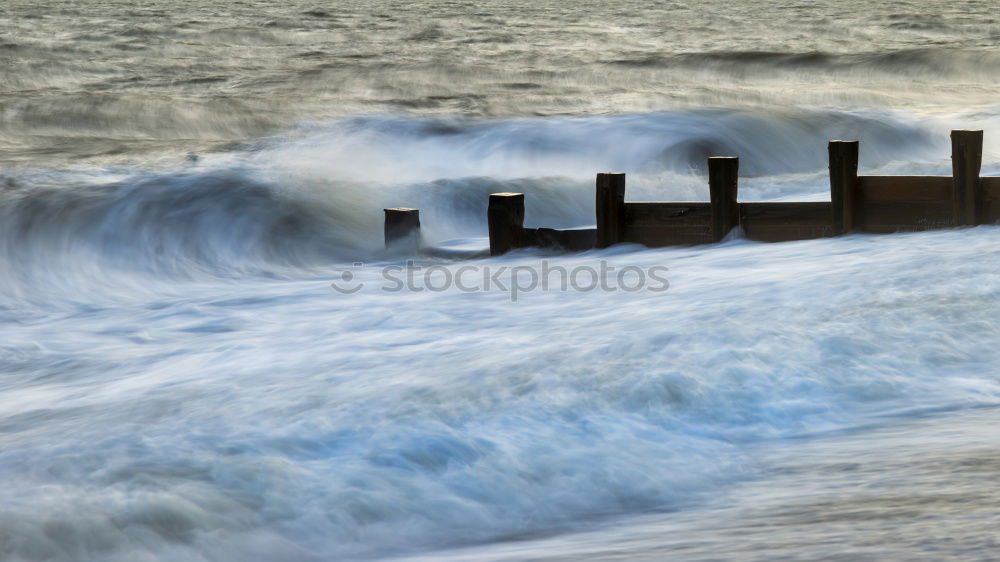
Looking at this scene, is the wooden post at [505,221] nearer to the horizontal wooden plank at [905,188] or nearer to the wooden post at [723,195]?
the wooden post at [723,195]

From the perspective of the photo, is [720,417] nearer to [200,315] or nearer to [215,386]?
[215,386]

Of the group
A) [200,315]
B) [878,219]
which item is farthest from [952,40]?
[200,315]

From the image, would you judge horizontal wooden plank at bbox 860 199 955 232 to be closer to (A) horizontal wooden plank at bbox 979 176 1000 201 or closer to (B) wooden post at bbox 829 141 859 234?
(B) wooden post at bbox 829 141 859 234

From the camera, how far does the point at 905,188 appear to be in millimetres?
7984

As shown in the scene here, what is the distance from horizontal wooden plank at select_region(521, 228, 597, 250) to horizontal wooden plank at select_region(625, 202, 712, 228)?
328mm

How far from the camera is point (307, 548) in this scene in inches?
155

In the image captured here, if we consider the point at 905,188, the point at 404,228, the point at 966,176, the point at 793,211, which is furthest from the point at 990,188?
the point at 404,228

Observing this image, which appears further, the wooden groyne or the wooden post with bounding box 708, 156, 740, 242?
the wooden post with bounding box 708, 156, 740, 242

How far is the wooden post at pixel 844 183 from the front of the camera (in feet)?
26.4

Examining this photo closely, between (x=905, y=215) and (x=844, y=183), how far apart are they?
1.46 feet

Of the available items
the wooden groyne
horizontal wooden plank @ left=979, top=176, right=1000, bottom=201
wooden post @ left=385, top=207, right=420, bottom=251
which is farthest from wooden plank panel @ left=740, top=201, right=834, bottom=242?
wooden post @ left=385, top=207, right=420, bottom=251

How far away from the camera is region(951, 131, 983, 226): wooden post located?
7.70m

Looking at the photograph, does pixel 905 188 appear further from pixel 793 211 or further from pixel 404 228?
pixel 404 228

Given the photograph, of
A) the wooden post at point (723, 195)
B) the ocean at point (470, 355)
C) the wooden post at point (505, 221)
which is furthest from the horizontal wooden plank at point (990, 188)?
the wooden post at point (505, 221)
